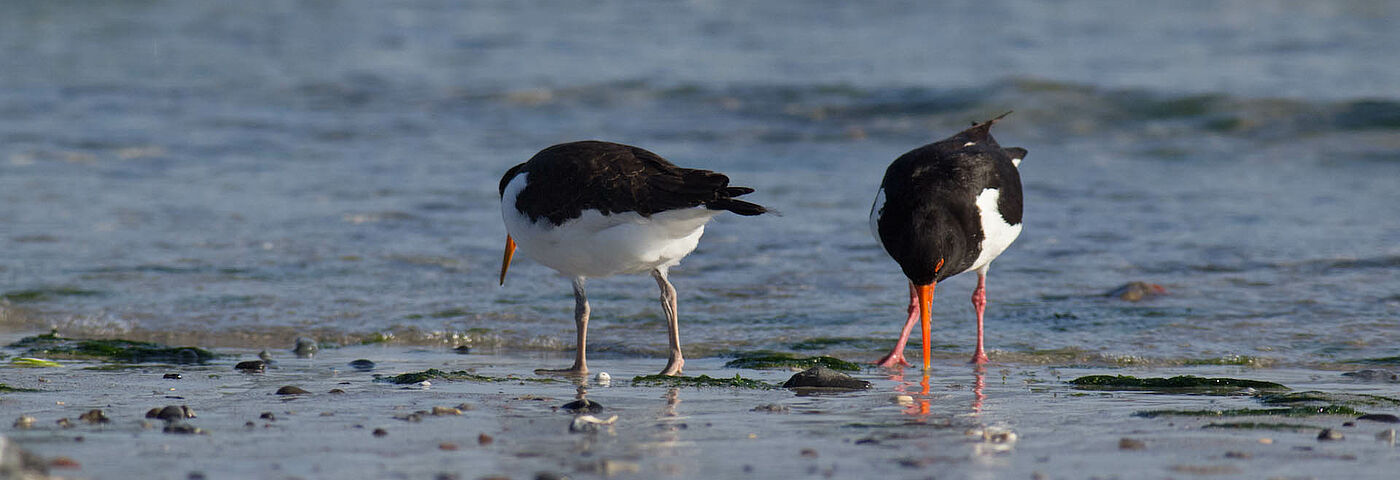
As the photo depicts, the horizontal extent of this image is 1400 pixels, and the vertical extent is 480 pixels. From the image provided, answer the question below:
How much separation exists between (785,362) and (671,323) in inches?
20.4

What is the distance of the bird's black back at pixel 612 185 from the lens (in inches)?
209

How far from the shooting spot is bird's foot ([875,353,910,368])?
620cm

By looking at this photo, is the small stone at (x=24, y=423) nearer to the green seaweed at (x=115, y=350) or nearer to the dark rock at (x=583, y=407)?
the dark rock at (x=583, y=407)

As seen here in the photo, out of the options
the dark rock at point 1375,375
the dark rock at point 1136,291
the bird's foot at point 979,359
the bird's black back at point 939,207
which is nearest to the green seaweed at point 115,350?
the bird's black back at point 939,207

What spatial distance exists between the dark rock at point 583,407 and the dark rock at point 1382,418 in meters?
2.42

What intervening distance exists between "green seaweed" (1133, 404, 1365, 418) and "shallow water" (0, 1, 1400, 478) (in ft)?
5.01

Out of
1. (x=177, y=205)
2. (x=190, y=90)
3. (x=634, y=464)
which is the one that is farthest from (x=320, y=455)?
(x=190, y=90)

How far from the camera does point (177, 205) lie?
1024 cm

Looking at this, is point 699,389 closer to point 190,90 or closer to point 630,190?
point 630,190

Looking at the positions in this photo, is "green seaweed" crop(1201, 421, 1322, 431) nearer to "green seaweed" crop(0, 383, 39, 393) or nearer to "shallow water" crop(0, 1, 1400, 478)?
"shallow water" crop(0, 1, 1400, 478)

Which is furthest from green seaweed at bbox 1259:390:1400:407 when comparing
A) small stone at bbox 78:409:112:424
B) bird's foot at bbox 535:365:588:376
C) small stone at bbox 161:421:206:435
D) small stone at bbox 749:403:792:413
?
small stone at bbox 78:409:112:424

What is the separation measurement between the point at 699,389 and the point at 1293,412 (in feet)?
6.76

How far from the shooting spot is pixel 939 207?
20.4 ft

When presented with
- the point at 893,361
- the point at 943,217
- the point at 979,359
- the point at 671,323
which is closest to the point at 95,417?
the point at 671,323
